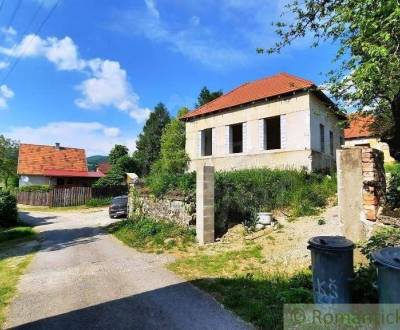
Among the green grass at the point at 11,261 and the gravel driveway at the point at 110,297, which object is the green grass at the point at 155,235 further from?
the green grass at the point at 11,261

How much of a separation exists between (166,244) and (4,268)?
190 inches

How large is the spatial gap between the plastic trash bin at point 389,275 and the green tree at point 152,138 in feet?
170

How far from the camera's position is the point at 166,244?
37.8ft

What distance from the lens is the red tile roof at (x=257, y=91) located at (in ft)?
62.8

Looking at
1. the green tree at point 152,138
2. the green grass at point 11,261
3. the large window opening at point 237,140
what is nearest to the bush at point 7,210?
the green grass at point 11,261

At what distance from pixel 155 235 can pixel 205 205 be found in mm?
2828

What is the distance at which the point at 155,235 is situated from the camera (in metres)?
12.9

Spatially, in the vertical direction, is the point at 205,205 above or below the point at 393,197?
below

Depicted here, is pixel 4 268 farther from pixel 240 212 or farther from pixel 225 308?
pixel 240 212

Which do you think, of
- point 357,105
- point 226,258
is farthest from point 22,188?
point 357,105

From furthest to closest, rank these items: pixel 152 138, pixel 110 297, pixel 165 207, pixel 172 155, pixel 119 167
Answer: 1. pixel 152 138
2. pixel 119 167
3. pixel 172 155
4. pixel 165 207
5. pixel 110 297

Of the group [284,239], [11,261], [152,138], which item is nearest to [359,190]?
[284,239]

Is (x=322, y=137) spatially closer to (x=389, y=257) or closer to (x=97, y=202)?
(x=389, y=257)

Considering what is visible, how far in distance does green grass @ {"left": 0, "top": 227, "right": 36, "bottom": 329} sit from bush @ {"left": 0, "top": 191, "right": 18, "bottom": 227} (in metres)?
3.06
